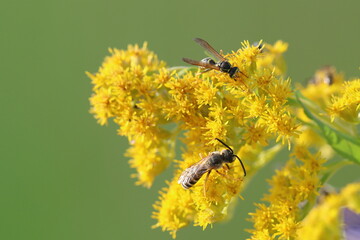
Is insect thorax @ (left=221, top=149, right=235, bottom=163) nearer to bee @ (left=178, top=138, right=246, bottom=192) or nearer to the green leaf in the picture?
bee @ (left=178, top=138, right=246, bottom=192)

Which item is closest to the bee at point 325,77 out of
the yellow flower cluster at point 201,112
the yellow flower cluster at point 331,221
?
the yellow flower cluster at point 201,112

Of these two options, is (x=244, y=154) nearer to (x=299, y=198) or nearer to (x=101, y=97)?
(x=299, y=198)

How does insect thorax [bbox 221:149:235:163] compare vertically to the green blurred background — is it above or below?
below

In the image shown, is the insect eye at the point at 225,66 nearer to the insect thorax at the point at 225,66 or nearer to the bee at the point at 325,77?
the insect thorax at the point at 225,66

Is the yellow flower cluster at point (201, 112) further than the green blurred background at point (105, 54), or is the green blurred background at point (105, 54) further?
the green blurred background at point (105, 54)

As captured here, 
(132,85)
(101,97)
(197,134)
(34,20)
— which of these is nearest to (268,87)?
(197,134)

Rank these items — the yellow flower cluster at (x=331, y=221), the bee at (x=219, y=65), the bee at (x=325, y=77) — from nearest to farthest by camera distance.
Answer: the yellow flower cluster at (x=331, y=221), the bee at (x=219, y=65), the bee at (x=325, y=77)

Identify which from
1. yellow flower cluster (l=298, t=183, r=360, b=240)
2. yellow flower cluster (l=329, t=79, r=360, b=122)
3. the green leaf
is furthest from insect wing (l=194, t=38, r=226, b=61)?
yellow flower cluster (l=298, t=183, r=360, b=240)
